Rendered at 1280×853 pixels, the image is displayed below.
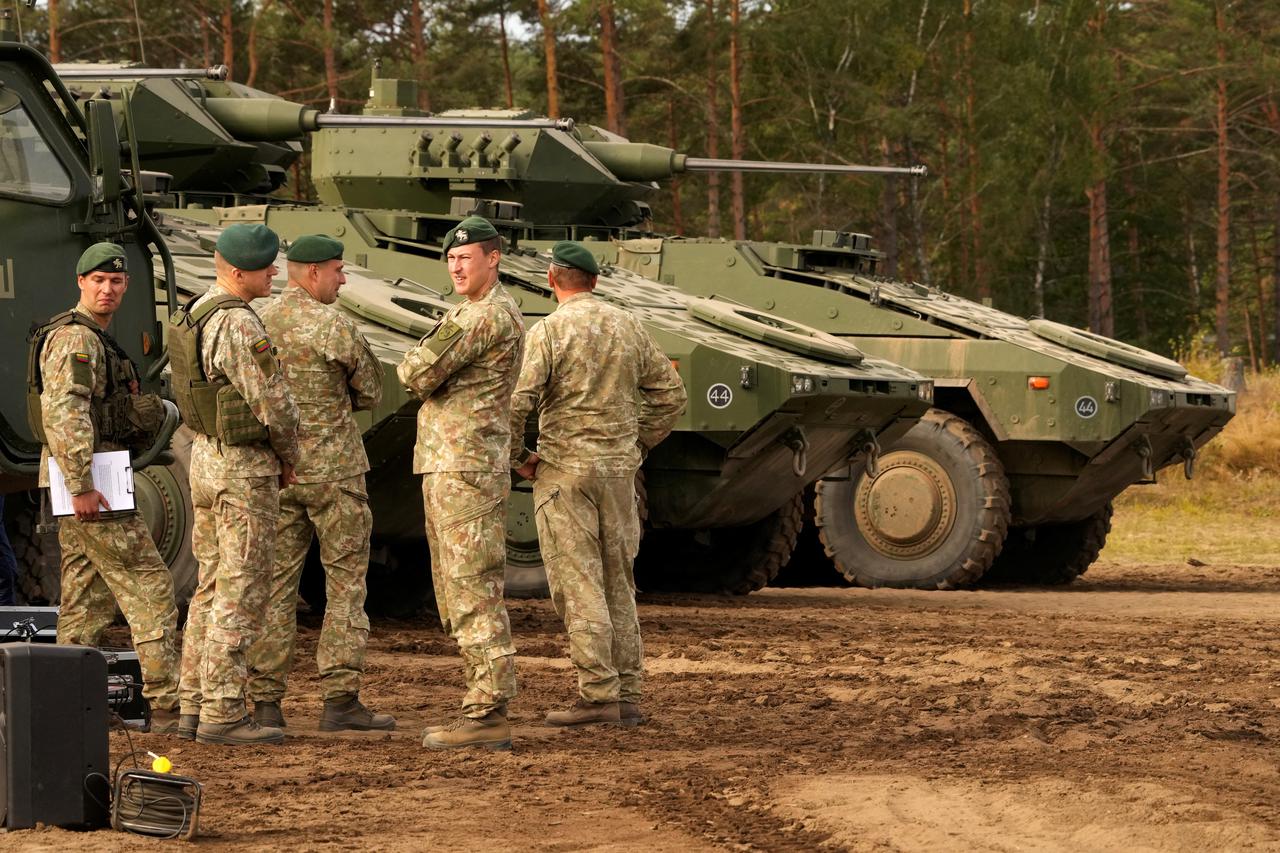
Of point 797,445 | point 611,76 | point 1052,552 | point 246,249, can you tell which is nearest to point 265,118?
point 797,445

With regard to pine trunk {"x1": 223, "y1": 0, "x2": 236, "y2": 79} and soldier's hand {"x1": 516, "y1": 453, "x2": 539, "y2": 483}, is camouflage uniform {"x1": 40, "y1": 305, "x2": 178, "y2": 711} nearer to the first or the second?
soldier's hand {"x1": 516, "y1": 453, "x2": 539, "y2": 483}

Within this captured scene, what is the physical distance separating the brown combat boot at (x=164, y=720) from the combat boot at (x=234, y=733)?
0.29 m

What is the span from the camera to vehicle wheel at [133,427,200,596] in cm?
977

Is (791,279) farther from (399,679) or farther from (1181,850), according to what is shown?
Answer: (1181,850)

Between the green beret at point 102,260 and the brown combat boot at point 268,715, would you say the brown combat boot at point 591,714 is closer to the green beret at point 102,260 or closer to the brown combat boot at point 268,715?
the brown combat boot at point 268,715

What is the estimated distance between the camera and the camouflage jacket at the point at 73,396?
6992 millimetres

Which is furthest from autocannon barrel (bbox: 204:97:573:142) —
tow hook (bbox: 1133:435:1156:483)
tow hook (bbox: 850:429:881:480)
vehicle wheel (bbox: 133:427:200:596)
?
tow hook (bbox: 1133:435:1156:483)

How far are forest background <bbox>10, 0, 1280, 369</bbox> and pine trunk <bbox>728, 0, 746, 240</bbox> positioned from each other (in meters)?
0.04

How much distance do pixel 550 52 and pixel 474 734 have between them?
2023 cm

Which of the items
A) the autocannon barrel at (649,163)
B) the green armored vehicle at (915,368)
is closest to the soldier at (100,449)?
the green armored vehicle at (915,368)

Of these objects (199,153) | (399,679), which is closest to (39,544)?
(399,679)

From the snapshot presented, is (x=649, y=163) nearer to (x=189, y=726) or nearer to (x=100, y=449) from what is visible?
(x=100, y=449)

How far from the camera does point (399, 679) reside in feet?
28.9

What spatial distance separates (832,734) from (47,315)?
3.57 m
